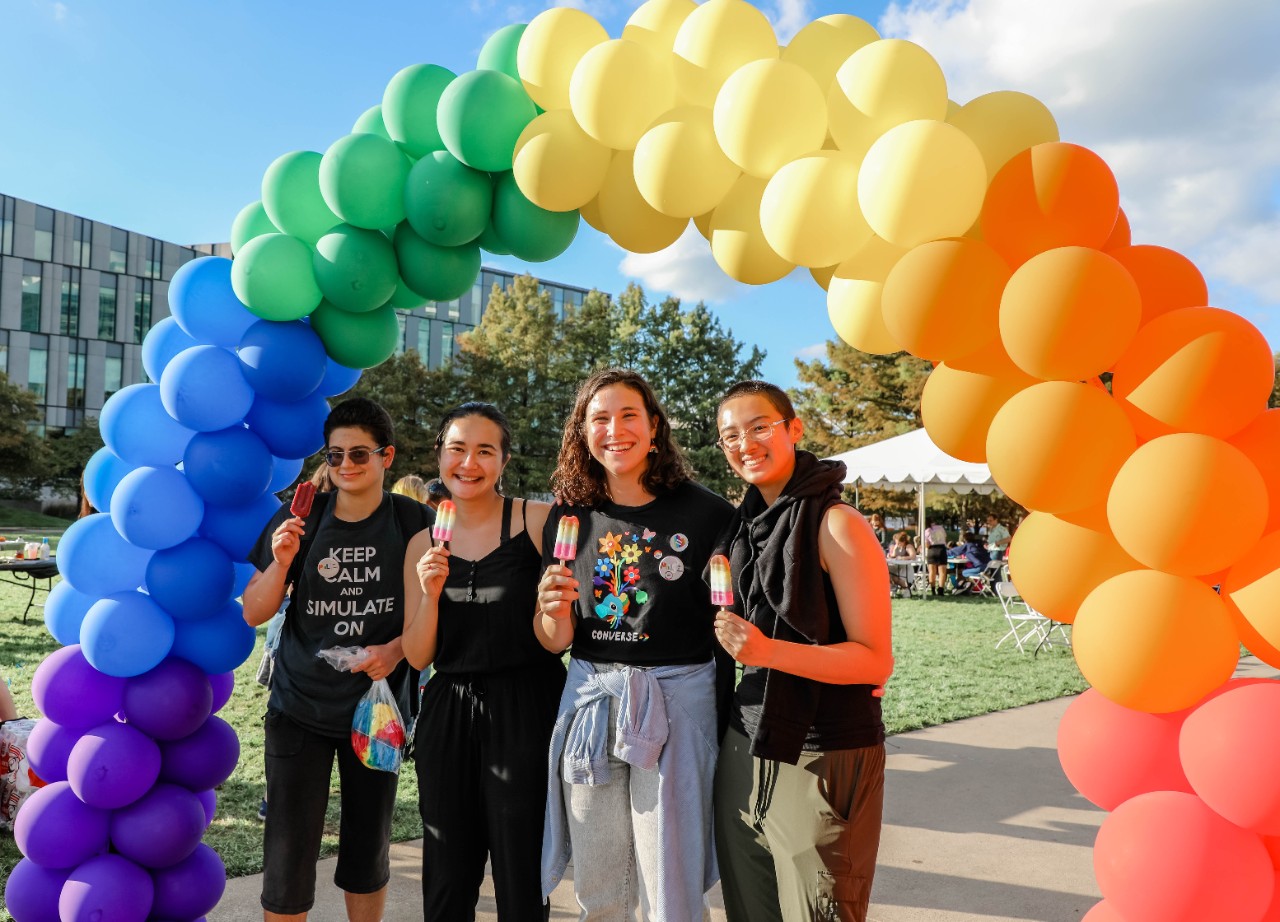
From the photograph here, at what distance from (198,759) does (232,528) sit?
86 cm

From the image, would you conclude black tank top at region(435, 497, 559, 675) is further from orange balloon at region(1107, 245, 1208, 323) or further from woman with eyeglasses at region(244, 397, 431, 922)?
orange balloon at region(1107, 245, 1208, 323)

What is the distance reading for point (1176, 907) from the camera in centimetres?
192

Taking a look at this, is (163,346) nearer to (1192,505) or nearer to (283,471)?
(283,471)

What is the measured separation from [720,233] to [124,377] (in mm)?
55163

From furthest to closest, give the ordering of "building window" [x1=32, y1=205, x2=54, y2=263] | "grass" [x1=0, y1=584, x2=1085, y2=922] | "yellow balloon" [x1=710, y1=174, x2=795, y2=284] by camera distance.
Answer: "building window" [x1=32, y1=205, x2=54, y2=263]
"grass" [x1=0, y1=584, x2=1085, y2=922]
"yellow balloon" [x1=710, y1=174, x2=795, y2=284]

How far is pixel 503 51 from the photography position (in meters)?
3.28

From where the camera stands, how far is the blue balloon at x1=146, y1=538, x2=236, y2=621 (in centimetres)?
334

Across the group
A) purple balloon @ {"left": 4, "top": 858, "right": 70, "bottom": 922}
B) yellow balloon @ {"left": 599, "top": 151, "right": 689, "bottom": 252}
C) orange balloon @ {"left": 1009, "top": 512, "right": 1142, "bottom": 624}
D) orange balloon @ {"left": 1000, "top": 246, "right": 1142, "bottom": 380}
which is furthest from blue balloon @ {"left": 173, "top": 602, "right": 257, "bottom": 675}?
orange balloon @ {"left": 1000, "top": 246, "right": 1142, "bottom": 380}

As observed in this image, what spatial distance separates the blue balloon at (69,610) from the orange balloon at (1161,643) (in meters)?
3.39

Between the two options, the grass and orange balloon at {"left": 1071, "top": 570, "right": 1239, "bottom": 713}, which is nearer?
orange balloon at {"left": 1071, "top": 570, "right": 1239, "bottom": 713}

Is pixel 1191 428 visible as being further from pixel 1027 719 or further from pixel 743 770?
pixel 1027 719

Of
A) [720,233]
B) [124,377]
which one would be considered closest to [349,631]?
[720,233]

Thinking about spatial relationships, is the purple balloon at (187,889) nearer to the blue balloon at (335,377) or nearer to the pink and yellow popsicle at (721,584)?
the blue balloon at (335,377)

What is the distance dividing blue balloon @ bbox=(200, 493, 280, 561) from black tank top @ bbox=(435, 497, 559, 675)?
1061 mm
